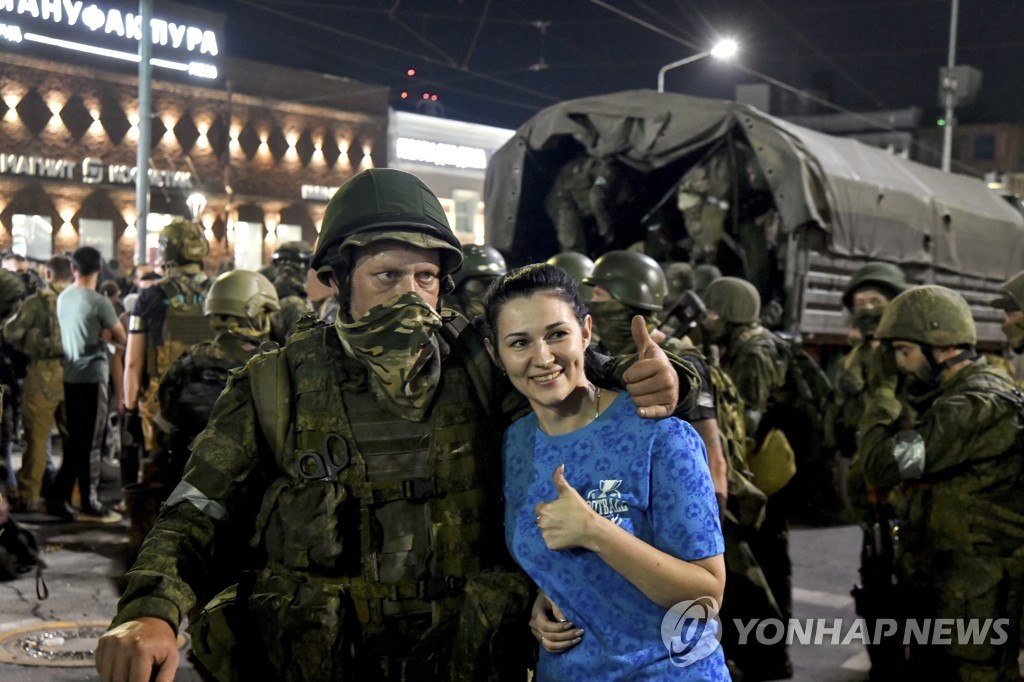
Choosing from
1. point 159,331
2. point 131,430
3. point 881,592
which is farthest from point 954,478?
point 131,430

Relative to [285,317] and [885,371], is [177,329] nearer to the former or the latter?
[285,317]

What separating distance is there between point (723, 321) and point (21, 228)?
32.4m

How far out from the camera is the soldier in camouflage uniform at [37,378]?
923cm

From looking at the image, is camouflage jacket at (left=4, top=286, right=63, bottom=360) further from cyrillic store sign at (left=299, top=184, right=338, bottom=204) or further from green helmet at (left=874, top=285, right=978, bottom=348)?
cyrillic store sign at (left=299, top=184, right=338, bottom=204)

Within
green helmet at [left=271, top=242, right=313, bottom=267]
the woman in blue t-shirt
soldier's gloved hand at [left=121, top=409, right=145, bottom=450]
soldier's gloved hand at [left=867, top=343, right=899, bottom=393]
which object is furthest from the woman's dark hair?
green helmet at [left=271, top=242, right=313, bottom=267]

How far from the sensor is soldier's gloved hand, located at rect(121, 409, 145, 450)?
796 cm

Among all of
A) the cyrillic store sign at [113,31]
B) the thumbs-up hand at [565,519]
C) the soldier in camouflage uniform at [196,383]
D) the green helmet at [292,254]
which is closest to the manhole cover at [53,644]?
the soldier in camouflage uniform at [196,383]

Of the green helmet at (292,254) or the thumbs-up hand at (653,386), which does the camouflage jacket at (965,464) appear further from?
the green helmet at (292,254)

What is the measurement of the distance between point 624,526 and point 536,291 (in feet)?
1.97

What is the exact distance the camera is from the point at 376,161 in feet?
147

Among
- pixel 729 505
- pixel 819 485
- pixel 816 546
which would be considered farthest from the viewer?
pixel 819 485

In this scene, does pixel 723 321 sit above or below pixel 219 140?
below

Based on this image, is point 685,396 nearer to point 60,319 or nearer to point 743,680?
point 743,680

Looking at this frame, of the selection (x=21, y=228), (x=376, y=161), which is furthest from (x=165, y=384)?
(x=376, y=161)
